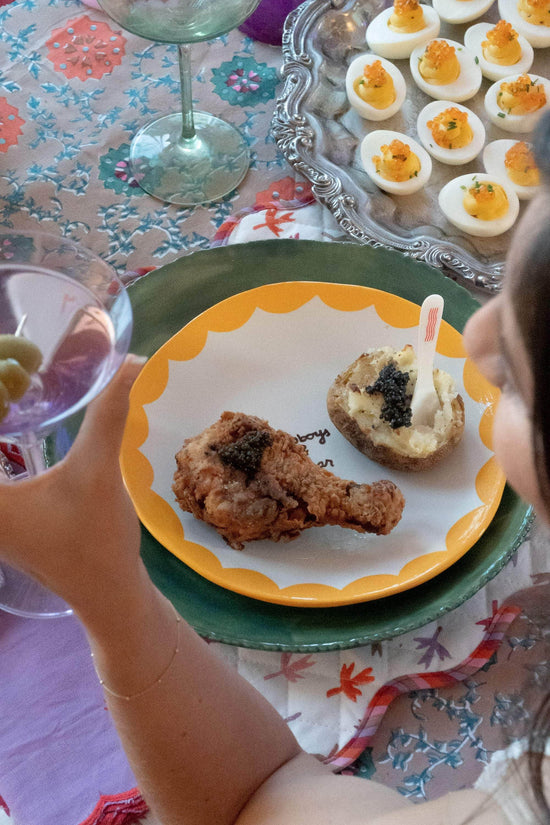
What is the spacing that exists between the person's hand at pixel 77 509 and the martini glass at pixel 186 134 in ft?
2.21

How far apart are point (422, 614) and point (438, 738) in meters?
0.12

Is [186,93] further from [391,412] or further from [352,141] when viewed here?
[391,412]

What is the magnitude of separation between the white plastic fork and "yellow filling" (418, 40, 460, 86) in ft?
1.84

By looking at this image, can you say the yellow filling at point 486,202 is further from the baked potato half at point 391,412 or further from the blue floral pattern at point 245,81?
the blue floral pattern at point 245,81

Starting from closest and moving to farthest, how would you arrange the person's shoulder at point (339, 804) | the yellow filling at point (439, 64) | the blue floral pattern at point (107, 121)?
the person's shoulder at point (339, 804)
the blue floral pattern at point (107, 121)
the yellow filling at point (439, 64)

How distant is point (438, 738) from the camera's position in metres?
0.83

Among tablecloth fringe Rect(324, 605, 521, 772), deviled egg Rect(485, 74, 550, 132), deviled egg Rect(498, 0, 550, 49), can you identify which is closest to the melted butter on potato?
tablecloth fringe Rect(324, 605, 521, 772)

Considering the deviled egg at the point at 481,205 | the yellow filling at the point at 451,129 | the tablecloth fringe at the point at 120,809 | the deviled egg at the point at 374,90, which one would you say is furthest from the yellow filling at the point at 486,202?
the tablecloth fringe at the point at 120,809

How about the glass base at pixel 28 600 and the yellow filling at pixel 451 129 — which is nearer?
the glass base at pixel 28 600

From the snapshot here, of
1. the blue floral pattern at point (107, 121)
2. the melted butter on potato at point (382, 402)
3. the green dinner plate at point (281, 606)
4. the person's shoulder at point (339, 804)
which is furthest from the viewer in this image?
the blue floral pattern at point (107, 121)

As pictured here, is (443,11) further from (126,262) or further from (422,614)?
(422,614)

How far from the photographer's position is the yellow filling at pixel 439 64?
1351 millimetres

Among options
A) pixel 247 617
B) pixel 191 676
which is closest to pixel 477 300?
pixel 247 617

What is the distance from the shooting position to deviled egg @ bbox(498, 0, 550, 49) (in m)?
1.43
